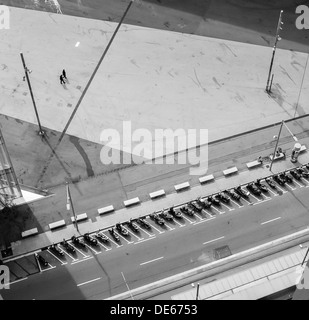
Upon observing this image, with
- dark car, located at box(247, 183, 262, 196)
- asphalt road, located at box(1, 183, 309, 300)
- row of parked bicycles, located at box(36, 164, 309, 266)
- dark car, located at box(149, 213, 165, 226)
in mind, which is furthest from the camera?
dark car, located at box(247, 183, 262, 196)

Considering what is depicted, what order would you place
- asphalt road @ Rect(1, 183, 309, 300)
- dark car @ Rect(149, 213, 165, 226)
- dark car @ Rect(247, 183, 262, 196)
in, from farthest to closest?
dark car @ Rect(247, 183, 262, 196) → dark car @ Rect(149, 213, 165, 226) → asphalt road @ Rect(1, 183, 309, 300)

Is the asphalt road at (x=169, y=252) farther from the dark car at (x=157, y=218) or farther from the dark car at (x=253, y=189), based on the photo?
the dark car at (x=157, y=218)

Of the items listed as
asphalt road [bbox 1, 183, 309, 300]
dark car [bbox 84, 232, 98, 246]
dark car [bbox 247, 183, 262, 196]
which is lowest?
asphalt road [bbox 1, 183, 309, 300]

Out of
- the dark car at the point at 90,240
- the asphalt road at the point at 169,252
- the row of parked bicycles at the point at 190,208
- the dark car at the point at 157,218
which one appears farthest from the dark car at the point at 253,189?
the dark car at the point at 90,240

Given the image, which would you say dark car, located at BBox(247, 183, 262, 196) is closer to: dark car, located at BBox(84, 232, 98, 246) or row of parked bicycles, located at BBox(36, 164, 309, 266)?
row of parked bicycles, located at BBox(36, 164, 309, 266)

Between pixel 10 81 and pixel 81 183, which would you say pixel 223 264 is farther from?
pixel 10 81

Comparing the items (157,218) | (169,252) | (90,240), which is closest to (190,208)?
(157,218)

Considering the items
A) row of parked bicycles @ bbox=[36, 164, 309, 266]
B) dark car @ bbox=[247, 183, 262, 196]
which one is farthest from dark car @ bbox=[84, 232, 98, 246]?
dark car @ bbox=[247, 183, 262, 196]
